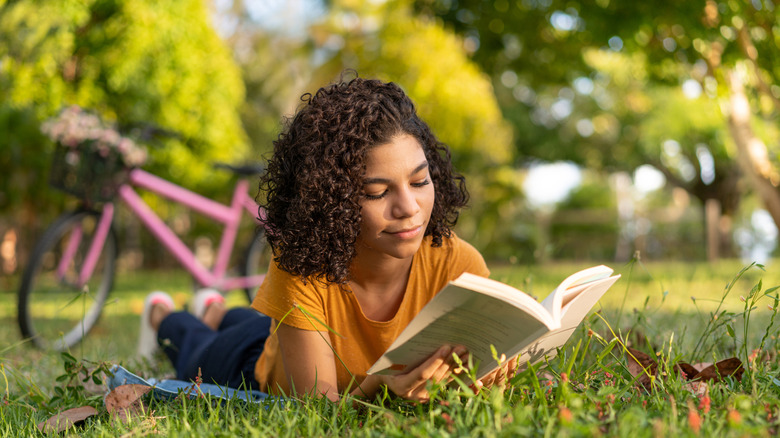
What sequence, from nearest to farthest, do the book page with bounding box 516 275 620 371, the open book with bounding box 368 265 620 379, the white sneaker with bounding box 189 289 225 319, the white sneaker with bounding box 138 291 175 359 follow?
the open book with bounding box 368 265 620 379 → the book page with bounding box 516 275 620 371 → the white sneaker with bounding box 138 291 175 359 → the white sneaker with bounding box 189 289 225 319

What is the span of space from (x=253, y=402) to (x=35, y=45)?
6189 millimetres

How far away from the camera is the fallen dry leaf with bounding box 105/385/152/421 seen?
1672 millimetres

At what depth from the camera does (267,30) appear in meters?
22.0

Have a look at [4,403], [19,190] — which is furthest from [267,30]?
[4,403]

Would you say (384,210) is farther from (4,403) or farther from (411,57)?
(411,57)

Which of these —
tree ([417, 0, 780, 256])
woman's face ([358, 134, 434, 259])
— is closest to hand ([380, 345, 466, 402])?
woman's face ([358, 134, 434, 259])

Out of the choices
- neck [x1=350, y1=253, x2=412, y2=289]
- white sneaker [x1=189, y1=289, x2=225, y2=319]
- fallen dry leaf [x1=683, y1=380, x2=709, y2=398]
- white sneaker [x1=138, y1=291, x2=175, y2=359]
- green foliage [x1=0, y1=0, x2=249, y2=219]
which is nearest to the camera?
fallen dry leaf [x1=683, y1=380, x2=709, y2=398]

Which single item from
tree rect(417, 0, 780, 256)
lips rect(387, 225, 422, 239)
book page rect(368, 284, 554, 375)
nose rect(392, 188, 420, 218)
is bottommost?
book page rect(368, 284, 554, 375)

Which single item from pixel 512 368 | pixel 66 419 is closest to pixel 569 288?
pixel 512 368

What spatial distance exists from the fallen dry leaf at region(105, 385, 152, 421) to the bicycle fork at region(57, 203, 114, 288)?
2.41 m

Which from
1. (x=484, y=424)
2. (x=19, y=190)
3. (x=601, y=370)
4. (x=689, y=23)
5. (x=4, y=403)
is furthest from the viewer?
(x=19, y=190)

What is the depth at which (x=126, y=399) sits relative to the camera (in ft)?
5.61

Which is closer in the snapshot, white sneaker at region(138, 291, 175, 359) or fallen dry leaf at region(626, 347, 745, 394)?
fallen dry leaf at region(626, 347, 745, 394)

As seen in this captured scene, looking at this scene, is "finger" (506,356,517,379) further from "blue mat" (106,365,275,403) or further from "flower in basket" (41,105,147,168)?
"flower in basket" (41,105,147,168)
